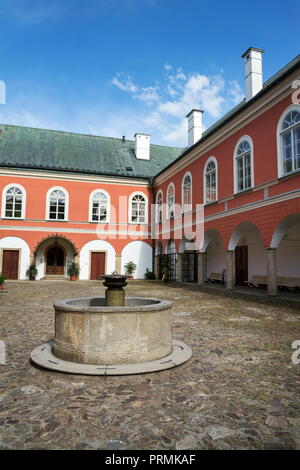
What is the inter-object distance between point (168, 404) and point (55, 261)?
20914 millimetres

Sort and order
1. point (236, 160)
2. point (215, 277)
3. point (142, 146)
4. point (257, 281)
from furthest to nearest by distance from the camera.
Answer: point (142, 146) < point (215, 277) < point (257, 281) < point (236, 160)

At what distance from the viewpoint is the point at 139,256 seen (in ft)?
77.8

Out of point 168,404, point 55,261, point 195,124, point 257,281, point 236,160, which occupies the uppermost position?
point 195,124

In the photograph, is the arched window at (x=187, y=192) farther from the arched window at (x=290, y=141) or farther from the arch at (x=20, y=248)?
Result: the arch at (x=20, y=248)

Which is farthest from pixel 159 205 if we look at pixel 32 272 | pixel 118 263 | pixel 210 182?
pixel 32 272

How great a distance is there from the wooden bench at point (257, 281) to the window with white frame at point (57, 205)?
13157 millimetres

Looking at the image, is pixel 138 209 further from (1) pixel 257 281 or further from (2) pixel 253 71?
(2) pixel 253 71

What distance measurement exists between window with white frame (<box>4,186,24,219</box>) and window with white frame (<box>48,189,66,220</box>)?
188 cm

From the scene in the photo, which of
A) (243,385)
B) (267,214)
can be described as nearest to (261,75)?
(267,214)

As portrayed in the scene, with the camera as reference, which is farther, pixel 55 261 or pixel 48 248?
pixel 55 261

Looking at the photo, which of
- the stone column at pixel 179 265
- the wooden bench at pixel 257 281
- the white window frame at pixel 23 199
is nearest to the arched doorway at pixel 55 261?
the white window frame at pixel 23 199

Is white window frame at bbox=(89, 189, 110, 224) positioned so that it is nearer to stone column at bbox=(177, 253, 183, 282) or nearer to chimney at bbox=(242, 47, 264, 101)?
stone column at bbox=(177, 253, 183, 282)

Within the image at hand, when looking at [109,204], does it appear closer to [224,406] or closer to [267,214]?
[267,214]

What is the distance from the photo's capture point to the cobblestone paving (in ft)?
8.16
